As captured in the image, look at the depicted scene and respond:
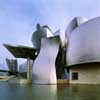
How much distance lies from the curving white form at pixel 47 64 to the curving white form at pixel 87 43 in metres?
3.03

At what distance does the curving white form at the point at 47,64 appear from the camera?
2267cm

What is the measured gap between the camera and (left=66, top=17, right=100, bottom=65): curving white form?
793 inches

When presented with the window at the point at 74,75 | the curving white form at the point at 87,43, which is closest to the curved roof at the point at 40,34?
the curving white form at the point at 87,43

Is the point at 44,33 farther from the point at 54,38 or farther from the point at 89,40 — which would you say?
→ the point at 89,40

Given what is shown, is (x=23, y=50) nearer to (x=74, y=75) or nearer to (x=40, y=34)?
(x=40, y=34)

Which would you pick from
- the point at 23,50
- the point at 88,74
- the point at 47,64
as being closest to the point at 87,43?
the point at 88,74

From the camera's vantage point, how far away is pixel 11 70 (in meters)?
50.3

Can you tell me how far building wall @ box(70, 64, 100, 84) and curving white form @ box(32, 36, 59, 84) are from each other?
4.24m

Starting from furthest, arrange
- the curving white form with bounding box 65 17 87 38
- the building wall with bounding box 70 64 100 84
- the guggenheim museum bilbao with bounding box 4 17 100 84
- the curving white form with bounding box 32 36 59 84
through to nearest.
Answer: the curving white form with bounding box 65 17 87 38 → the curving white form with bounding box 32 36 59 84 → the building wall with bounding box 70 64 100 84 → the guggenheim museum bilbao with bounding box 4 17 100 84

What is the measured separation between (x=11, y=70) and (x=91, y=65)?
34492 millimetres

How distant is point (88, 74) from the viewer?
22.9m

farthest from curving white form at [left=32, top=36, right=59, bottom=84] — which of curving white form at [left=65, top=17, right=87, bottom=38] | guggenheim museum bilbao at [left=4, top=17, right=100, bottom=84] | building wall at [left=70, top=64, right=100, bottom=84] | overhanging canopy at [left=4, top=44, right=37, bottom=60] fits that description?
curving white form at [left=65, top=17, right=87, bottom=38]

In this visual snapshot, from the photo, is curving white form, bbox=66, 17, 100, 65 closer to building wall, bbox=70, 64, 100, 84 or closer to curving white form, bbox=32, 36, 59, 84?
building wall, bbox=70, 64, 100, 84

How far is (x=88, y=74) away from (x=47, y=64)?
21.9 ft
